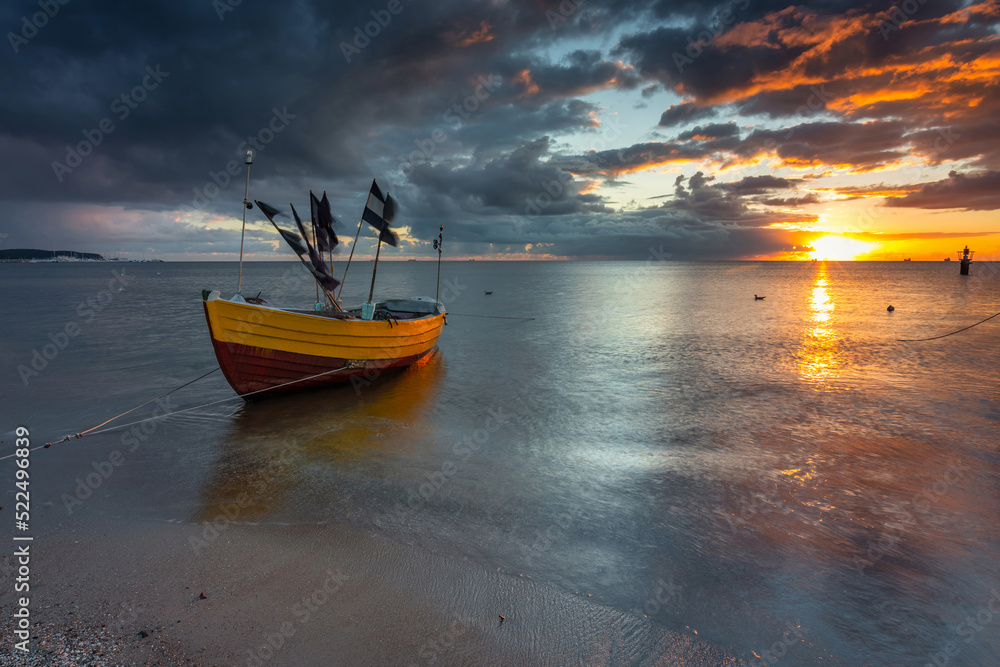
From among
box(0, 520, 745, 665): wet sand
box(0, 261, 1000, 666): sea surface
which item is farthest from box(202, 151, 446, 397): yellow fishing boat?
box(0, 520, 745, 665): wet sand

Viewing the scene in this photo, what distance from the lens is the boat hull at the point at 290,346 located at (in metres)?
9.44

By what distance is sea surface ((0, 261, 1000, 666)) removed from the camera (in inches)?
170

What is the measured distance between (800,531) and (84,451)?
1080 centimetres

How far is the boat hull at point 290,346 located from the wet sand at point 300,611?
16.7ft

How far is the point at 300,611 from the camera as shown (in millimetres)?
3883

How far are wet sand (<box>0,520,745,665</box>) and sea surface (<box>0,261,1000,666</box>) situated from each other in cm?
40

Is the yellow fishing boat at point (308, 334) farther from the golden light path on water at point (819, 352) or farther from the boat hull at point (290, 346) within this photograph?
the golden light path on water at point (819, 352)

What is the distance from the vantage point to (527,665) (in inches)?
137

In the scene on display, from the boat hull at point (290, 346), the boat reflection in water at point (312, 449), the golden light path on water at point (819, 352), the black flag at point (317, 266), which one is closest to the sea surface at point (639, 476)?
the boat reflection in water at point (312, 449)

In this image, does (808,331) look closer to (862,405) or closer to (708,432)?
(862,405)

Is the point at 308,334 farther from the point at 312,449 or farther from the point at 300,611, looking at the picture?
the point at 300,611

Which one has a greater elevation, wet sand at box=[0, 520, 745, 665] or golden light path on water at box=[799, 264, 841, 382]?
golden light path on water at box=[799, 264, 841, 382]

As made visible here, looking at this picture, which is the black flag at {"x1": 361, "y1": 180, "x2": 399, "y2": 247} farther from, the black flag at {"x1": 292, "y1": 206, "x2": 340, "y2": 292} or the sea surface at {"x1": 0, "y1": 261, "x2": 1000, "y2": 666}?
the sea surface at {"x1": 0, "y1": 261, "x2": 1000, "y2": 666}

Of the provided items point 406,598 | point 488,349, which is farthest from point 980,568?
point 488,349
